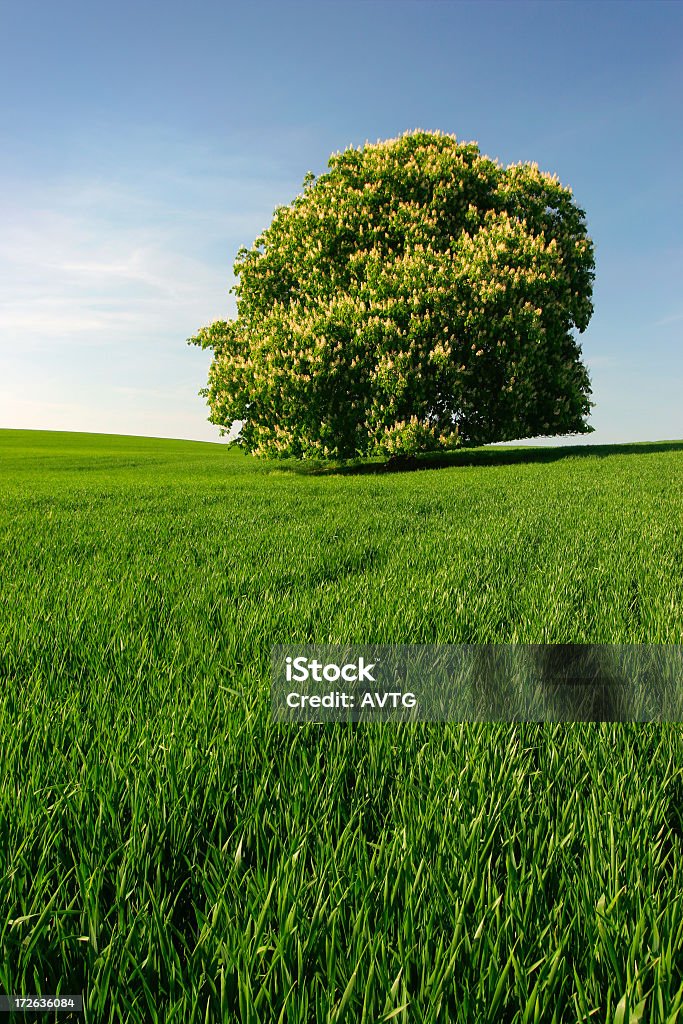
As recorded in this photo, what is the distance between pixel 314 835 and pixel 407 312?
64.0 feet

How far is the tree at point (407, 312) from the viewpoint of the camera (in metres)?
19.4

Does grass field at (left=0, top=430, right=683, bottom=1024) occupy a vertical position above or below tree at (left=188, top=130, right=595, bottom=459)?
below

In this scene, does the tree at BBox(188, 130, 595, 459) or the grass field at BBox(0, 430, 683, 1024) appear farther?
the tree at BBox(188, 130, 595, 459)

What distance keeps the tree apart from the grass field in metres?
17.0

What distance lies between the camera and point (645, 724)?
2.11 m

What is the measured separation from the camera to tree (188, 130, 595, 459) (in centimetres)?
1944

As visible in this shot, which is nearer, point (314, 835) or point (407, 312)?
point (314, 835)

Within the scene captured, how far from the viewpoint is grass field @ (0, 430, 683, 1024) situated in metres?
1.08

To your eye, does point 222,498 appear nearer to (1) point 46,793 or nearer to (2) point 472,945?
(1) point 46,793

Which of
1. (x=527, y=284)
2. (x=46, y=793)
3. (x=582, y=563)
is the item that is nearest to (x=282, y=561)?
(x=582, y=563)

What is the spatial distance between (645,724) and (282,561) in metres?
3.57

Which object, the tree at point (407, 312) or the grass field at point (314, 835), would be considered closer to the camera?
the grass field at point (314, 835)

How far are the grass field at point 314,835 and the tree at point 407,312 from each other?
17018mm

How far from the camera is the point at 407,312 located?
19250 mm
